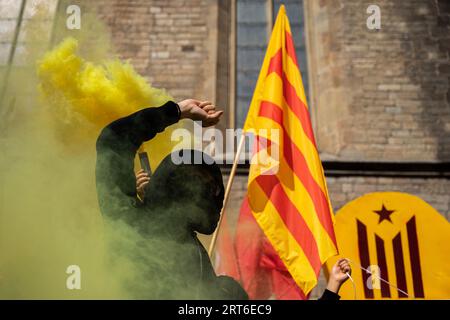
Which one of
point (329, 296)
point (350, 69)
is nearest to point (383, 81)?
point (350, 69)

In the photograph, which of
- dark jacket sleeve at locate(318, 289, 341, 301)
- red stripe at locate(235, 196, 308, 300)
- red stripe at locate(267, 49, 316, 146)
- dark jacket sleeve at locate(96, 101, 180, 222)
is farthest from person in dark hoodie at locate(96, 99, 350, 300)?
red stripe at locate(235, 196, 308, 300)

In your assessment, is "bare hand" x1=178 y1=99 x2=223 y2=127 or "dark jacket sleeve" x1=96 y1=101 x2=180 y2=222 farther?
"bare hand" x1=178 y1=99 x2=223 y2=127

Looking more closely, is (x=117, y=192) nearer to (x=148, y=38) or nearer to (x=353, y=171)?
(x=353, y=171)

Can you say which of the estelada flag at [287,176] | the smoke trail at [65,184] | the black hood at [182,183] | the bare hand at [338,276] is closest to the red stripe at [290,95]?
the estelada flag at [287,176]

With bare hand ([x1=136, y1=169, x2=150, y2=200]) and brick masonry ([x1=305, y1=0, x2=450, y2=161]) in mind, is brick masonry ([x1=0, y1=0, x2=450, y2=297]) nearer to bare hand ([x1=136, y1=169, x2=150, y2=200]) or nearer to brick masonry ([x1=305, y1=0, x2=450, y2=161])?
brick masonry ([x1=305, y1=0, x2=450, y2=161])

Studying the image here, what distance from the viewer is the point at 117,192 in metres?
1.63

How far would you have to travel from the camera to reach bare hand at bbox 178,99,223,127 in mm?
1824

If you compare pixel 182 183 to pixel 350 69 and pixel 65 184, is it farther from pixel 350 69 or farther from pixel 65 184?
pixel 350 69

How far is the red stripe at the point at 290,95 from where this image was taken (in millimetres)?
3881

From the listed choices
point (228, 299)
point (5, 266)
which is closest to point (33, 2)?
point (5, 266)

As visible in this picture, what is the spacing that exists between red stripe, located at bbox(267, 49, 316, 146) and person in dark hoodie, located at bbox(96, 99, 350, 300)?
2177mm

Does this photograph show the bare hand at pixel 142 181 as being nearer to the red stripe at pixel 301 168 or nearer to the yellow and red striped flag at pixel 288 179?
the yellow and red striped flag at pixel 288 179
